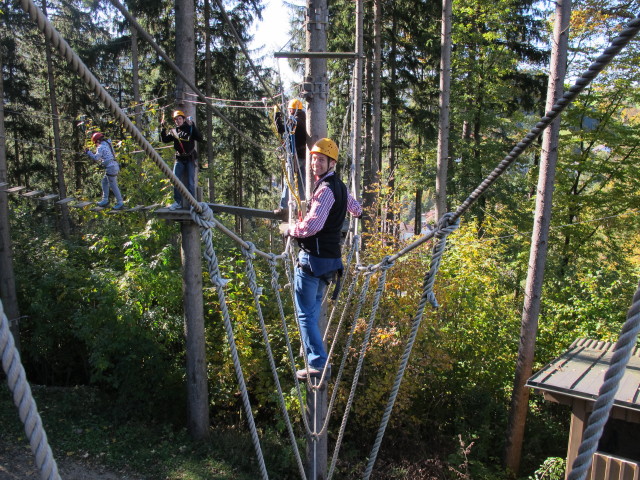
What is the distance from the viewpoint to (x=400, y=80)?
1481 cm

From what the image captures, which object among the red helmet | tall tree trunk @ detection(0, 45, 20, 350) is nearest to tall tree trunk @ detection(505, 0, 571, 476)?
the red helmet

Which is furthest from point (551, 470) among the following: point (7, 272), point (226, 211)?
point (7, 272)

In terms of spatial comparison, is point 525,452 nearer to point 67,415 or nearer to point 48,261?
point 67,415

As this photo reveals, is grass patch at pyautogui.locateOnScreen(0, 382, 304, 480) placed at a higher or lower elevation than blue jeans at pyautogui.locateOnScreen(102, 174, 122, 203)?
lower

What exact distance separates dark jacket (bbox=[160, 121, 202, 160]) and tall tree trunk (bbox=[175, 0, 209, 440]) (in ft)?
3.25

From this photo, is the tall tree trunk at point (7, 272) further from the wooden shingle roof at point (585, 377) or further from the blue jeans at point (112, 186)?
the wooden shingle roof at point (585, 377)

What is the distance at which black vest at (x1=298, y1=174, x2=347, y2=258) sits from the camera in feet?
10.1

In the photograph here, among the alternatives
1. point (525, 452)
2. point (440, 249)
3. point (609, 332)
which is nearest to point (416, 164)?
point (609, 332)

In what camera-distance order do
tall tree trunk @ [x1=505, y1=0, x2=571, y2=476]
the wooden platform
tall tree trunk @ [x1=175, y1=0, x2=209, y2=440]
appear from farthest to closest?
tall tree trunk @ [x1=175, y1=0, x2=209, y2=440], tall tree trunk @ [x1=505, y1=0, x2=571, y2=476], the wooden platform

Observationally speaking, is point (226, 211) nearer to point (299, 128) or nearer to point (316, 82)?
point (299, 128)

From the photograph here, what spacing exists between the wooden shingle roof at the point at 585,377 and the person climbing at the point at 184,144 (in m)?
4.51

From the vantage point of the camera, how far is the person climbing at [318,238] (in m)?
2.99

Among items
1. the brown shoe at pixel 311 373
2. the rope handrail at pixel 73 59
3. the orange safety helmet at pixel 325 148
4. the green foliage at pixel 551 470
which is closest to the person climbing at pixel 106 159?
the orange safety helmet at pixel 325 148

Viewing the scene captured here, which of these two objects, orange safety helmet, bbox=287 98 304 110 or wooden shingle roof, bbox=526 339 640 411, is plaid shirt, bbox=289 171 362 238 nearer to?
orange safety helmet, bbox=287 98 304 110
